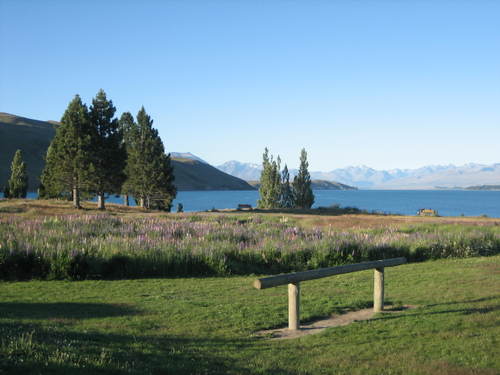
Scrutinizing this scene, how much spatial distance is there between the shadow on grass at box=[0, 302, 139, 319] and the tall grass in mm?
3428

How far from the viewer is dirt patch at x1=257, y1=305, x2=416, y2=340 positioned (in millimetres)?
7449

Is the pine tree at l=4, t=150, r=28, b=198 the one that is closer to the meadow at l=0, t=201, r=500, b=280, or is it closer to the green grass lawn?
the meadow at l=0, t=201, r=500, b=280

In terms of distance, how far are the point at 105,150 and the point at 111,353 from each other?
39.1m

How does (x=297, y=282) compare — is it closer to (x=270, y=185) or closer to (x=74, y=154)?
(x=74, y=154)

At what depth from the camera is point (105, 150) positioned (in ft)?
139

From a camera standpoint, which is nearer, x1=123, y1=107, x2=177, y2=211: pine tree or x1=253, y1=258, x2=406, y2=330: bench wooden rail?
x1=253, y1=258, x2=406, y2=330: bench wooden rail

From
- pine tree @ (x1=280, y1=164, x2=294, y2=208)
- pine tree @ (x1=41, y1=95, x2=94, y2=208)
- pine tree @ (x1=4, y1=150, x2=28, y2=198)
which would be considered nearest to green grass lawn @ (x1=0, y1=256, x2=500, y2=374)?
pine tree @ (x1=41, y1=95, x2=94, y2=208)

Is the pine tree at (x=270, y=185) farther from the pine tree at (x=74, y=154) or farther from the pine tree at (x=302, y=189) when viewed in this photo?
the pine tree at (x=74, y=154)

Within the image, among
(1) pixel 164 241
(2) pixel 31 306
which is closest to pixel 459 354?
(2) pixel 31 306

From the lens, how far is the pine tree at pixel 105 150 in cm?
4216

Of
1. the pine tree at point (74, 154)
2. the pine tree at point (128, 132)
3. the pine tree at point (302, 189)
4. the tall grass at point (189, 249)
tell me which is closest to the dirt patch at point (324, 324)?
the tall grass at point (189, 249)

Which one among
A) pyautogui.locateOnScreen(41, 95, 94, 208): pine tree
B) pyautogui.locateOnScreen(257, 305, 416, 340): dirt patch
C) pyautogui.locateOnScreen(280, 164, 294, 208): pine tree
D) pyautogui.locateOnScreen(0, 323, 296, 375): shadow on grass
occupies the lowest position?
pyautogui.locateOnScreen(257, 305, 416, 340): dirt patch

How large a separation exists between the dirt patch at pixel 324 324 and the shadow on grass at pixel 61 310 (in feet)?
9.18

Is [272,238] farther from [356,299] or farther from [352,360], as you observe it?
[352,360]
